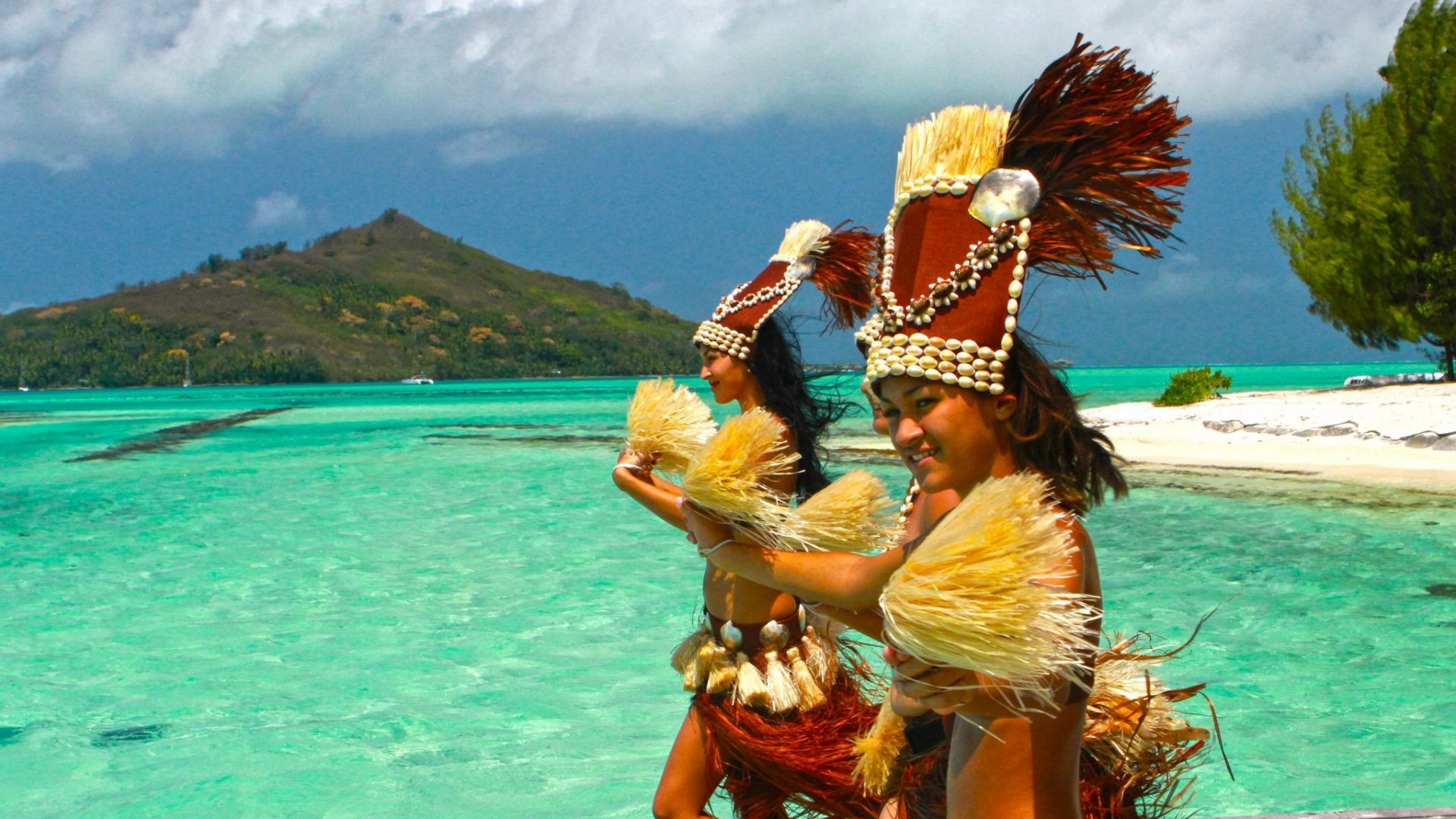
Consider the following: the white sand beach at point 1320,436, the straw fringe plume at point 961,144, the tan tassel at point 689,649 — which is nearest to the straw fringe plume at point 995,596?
the straw fringe plume at point 961,144

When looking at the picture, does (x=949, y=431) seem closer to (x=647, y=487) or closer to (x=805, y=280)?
(x=647, y=487)

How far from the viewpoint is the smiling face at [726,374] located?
3.55 m

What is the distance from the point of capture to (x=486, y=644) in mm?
7953

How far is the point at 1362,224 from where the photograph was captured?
2669cm

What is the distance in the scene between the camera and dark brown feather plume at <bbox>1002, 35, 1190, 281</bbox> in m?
1.81

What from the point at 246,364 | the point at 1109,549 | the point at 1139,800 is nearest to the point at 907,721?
the point at 1139,800

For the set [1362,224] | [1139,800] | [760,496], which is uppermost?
[1362,224]

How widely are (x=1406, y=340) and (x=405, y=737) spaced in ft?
90.7

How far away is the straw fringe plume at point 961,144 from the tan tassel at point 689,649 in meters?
1.73

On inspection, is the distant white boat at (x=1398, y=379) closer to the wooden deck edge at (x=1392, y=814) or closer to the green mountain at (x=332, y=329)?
the wooden deck edge at (x=1392, y=814)

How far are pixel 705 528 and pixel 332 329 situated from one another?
14356 centimetres

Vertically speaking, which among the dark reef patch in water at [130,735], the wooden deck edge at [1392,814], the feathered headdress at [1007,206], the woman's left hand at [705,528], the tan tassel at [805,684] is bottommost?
the dark reef patch in water at [130,735]

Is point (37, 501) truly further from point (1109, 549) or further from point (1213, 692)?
point (1213, 692)

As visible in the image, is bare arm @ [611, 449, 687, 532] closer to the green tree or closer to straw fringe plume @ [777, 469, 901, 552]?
straw fringe plume @ [777, 469, 901, 552]
